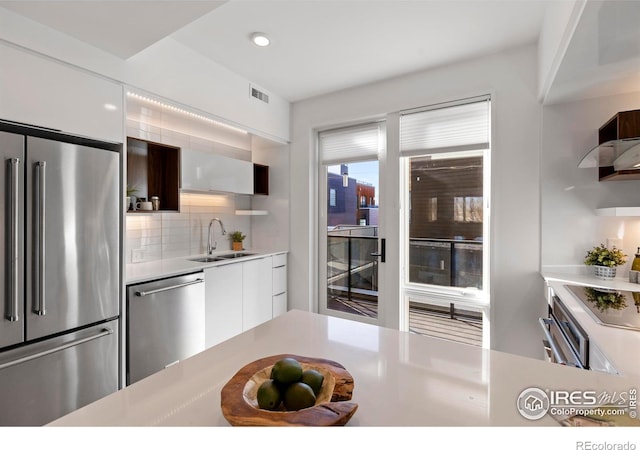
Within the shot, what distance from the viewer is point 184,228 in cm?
321

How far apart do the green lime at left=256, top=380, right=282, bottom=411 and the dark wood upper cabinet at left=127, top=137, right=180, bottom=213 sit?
2346mm

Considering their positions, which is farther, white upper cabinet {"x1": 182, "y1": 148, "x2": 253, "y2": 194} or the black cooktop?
white upper cabinet {"x1": 182, "y1": 148, "x2": 253, "y2": 194}

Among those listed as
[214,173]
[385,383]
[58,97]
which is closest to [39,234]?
[58,97]

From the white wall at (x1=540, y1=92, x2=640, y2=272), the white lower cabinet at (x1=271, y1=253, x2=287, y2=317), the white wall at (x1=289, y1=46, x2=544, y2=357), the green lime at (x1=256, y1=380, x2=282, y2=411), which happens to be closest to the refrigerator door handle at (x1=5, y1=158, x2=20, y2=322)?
the green lime at (x1=256, y1=380, x2=282, y2=411)

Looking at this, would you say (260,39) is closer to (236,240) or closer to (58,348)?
(236,240)

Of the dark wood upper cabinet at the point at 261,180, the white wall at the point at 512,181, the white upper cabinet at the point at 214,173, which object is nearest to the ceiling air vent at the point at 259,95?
the white upper cabinet at the point at 214,173

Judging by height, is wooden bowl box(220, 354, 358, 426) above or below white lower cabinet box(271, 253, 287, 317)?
above

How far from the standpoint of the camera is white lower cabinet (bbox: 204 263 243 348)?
274 cm

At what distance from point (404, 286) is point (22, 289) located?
290cm

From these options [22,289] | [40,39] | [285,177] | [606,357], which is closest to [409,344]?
[606,357]

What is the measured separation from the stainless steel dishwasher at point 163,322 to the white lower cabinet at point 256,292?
549 mm

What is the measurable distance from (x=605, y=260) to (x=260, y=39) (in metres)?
3.03

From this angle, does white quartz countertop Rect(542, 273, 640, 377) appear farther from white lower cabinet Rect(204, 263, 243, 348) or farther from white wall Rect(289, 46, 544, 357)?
white lower cabinet Rect(204, 263, 243, 348)
